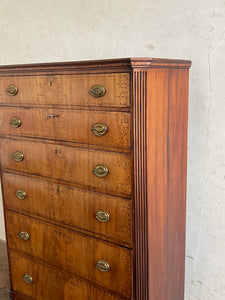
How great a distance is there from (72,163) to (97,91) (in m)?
0.43

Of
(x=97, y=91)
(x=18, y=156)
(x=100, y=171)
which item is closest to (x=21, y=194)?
(x=18, y=156)

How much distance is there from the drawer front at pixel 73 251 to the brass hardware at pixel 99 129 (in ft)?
1.85

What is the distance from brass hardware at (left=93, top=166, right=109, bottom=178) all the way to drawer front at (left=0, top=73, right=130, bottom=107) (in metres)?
0.31

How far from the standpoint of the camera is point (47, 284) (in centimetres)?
215

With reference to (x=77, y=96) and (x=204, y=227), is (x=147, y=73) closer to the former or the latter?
(x=77, y=96)

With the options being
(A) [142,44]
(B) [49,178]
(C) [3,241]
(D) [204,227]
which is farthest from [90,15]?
(C) [3,241]

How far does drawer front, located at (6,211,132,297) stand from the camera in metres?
1.76

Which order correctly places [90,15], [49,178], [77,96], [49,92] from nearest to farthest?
[77,96]
[49,92]
[49,178]
[90,15]

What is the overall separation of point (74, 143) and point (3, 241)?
2.10 metres

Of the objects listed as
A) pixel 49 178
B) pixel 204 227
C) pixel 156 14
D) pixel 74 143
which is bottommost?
pixel 204 227

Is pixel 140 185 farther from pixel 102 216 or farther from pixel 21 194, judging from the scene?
pixel 21 194

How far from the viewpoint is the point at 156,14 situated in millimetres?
2047

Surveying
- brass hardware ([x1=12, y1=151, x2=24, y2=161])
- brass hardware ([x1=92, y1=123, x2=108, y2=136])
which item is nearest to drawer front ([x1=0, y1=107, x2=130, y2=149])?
brass hardware ([x1=92, y1=123, x2=108, y2=136])

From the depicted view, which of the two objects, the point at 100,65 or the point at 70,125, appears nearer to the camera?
the point at 100,65
